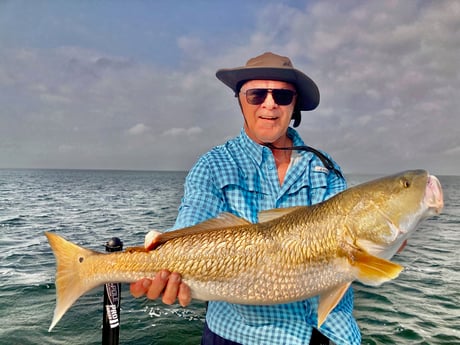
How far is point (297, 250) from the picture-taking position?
3.14m

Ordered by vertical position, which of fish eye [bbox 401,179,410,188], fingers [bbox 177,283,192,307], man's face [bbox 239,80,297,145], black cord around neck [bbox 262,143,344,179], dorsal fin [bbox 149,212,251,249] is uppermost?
man's face [bbox 239,80,297,145]

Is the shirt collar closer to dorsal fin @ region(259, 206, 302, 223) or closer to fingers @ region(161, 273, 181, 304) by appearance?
dorsal fin @ region(259, 206, 302, 223)

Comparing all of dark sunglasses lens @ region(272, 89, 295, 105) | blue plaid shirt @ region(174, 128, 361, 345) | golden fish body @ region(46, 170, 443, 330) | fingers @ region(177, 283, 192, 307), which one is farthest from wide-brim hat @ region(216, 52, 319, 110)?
fingers @ region(177, 283, 192, 307)

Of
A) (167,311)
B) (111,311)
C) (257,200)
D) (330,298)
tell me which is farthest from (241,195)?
Result: (167,311)

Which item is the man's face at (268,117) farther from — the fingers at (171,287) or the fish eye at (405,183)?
the fingers at (171,287)

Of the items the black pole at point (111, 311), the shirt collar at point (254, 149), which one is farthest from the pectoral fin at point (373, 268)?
the black pole at point (111, 311)

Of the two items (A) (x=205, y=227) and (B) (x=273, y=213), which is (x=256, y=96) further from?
(A) (x=205, y=227)

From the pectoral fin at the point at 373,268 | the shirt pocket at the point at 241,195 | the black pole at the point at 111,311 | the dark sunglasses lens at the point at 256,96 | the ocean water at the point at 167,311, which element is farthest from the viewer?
the ocean water at the point at 167,311

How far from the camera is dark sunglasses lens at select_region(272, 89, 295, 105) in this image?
396cm

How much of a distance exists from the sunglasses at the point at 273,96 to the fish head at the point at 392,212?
1.30 metres

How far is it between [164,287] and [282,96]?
7.12 feet

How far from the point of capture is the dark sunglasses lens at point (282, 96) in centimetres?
396

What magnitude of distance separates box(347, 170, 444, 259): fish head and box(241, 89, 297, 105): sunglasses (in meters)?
1.30

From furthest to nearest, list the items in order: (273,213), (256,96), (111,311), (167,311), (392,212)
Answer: (167,311)
(111,311)
(256,96)
(273,213)
(392,212)
